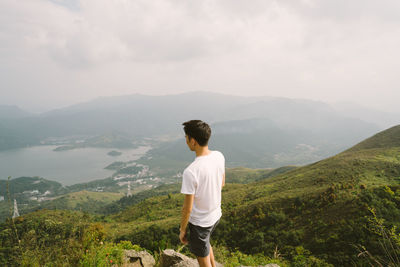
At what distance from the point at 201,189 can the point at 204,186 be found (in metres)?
0.07

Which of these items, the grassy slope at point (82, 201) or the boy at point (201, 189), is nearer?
the boy at point (201, 189)

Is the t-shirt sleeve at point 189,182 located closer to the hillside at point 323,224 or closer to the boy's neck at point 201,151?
the boy's neck at point 201,151

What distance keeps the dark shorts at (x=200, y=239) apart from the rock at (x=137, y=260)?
2708 mm

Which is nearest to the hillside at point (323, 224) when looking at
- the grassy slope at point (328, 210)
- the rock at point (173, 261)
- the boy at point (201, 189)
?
the grassy slope at point (328, 210)

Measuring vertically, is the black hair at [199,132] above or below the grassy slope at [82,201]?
above

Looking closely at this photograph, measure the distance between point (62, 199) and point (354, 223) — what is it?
124 metres

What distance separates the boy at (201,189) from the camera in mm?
3078


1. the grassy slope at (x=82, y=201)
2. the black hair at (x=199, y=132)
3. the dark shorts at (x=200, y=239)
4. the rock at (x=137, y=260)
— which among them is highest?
the black hair at (x=199, y=132)

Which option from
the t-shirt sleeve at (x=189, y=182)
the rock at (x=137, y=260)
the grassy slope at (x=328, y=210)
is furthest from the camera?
the grassy slope at (x=328, y=210)

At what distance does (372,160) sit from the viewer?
20.9 m

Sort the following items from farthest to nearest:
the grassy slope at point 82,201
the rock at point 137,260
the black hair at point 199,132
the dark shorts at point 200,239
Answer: the grassy slope at point 82,201 → the rock at point 137,260 → the dark shorts at point 200,239 → the black hair at point 199,132

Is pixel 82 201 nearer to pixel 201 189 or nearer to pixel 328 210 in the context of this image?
pixel 328 210

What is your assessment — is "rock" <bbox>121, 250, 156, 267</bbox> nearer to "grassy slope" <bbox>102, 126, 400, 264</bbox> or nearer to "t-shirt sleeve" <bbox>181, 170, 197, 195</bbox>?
"grassy slope" <bbox>102, 126, 400, 264</bbox>

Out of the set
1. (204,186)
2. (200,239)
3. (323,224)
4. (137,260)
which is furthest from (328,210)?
(204,186)
